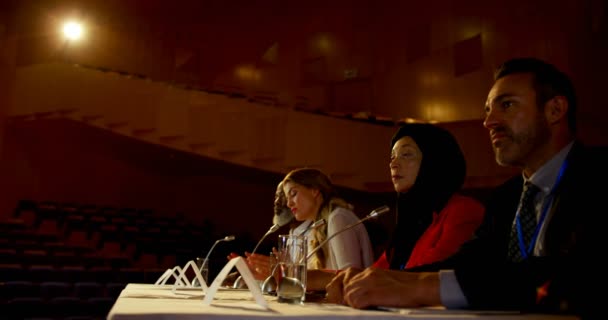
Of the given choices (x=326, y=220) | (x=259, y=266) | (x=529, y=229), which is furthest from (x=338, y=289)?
(x=326, y=220)

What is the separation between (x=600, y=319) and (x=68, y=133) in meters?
11.3

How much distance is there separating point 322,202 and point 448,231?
3.64 ft

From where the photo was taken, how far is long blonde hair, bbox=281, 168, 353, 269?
2582 mm

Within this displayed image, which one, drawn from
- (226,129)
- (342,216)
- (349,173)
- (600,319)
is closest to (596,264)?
(600,319)

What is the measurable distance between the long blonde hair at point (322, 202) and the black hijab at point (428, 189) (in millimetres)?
740

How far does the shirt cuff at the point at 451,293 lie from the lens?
3.49 ft

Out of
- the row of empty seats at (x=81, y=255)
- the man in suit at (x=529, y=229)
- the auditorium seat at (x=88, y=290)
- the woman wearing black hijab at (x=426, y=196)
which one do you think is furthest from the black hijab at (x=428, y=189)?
the auditorium seat at (x=88, y=290)

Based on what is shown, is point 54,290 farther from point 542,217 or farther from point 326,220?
point 542,217

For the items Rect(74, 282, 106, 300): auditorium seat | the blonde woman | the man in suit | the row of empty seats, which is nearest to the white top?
the blonde woman

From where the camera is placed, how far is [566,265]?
1.00 meters

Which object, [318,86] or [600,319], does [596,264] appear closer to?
[600,319]

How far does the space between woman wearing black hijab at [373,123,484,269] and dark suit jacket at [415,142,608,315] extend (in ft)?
1.73

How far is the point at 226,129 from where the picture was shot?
31.3ft

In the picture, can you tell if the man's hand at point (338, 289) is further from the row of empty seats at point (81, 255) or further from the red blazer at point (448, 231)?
the row of empty seats at point (81, 255)
